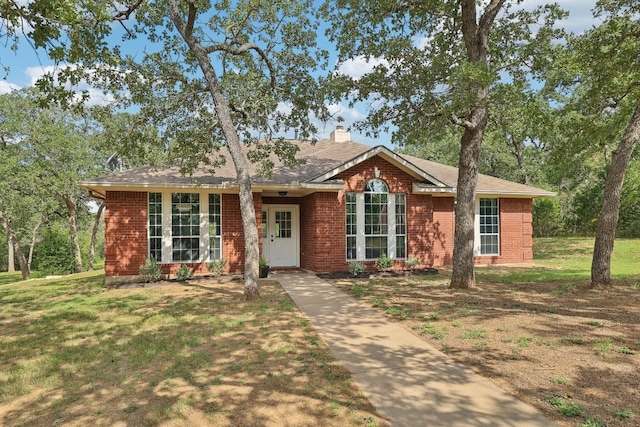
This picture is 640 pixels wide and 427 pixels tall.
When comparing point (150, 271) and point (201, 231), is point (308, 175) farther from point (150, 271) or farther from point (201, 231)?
point (150, 271)

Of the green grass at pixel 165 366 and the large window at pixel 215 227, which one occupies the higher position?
the large window at pixel 215 227

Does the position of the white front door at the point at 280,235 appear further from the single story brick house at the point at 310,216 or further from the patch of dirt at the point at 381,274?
the patch of dirt at the point at 381,274

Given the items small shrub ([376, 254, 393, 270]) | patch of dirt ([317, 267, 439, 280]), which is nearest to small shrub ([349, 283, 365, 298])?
patch of dirt ([317, 267, 439, 280])

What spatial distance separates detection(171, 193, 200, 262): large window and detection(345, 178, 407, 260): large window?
509cm

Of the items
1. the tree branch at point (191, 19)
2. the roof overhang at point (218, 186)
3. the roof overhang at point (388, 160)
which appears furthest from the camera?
the roof overhang at point (388, 160)

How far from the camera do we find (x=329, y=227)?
13.4m

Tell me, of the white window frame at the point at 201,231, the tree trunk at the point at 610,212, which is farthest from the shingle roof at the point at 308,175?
the tree trunk at the point at 610,212

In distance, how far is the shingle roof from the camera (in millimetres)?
12158

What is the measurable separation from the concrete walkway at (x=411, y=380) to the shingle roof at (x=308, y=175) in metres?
6.61

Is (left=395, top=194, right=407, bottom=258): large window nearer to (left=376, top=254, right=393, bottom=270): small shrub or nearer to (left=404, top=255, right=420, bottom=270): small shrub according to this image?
(left=404, top=255, right=420, bottom=270): small shrub

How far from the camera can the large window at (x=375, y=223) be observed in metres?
13.8

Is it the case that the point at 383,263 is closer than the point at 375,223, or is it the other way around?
the point at 383,263

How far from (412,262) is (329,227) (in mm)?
3360

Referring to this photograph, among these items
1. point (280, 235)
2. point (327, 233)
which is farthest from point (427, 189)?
point (280, 235)
